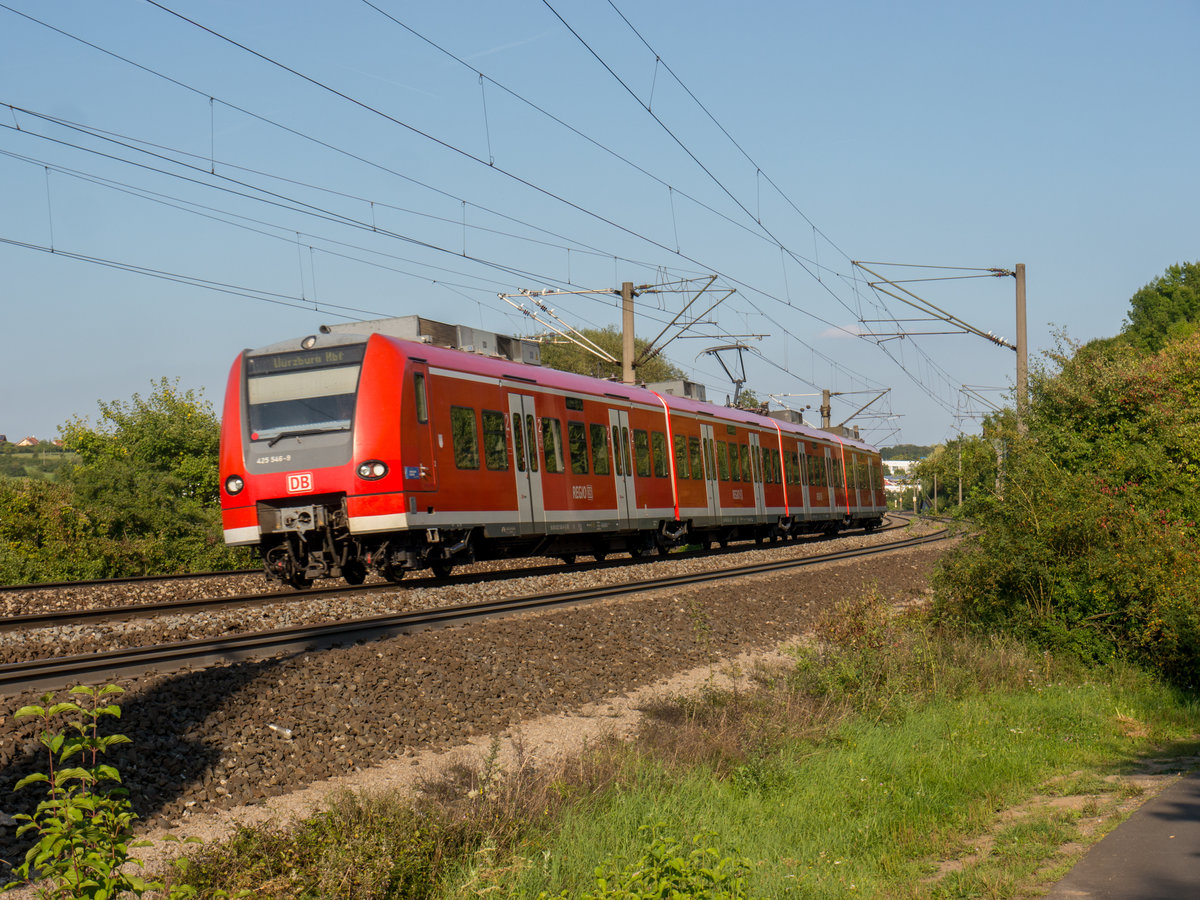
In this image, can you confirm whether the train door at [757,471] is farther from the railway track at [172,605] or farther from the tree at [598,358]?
the tree at [598,358]

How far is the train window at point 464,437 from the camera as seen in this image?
52.1 ft

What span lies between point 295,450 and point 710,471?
1328cm

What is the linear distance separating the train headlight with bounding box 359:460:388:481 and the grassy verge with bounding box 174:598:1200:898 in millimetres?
6057

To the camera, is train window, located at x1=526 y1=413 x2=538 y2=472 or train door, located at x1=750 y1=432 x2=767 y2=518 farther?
train door, located at x1=750 y1=432 x2=767 y2=518

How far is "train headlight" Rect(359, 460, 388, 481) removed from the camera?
569 inches

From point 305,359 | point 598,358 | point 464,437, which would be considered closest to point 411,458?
point 464,437

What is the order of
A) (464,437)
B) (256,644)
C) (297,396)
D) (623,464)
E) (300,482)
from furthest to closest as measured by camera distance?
1. (623,464)
2. (464,437)
3. (297,396)
4. (300,482)
5. (256,644)

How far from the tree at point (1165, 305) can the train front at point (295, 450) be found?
6804 cm

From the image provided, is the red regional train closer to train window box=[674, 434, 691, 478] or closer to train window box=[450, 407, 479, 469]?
train window box=[450, 407, 479, 469]

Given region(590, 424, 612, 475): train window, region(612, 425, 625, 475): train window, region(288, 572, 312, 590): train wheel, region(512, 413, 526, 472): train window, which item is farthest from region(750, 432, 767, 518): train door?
region(288, 572, 312, 590): train wheel

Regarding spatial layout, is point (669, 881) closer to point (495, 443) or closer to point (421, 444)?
point (421, 444)

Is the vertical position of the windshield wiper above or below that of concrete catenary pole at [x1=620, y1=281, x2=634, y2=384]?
below

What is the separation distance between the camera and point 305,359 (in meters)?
15.3

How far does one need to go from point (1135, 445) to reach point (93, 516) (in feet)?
90.4
